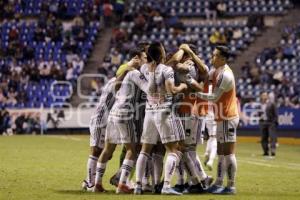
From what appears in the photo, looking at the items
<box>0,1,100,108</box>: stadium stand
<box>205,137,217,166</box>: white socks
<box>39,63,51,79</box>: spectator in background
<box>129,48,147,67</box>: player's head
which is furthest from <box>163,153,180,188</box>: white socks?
<box>39,63,51,79</box>: spectator in background

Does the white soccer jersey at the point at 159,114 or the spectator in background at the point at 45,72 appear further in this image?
the spectator in background at the point at 45,72

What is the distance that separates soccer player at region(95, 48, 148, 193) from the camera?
562 inches

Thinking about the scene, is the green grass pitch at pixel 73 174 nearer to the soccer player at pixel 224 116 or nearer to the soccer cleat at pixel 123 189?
the soccer cleat at pixel 123 189

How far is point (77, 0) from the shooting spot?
1978 inches

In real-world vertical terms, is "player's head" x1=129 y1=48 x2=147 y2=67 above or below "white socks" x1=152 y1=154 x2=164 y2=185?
above

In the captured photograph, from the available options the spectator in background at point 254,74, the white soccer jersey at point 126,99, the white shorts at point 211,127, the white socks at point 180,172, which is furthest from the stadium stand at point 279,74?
the white soccer jersey at point 126,99

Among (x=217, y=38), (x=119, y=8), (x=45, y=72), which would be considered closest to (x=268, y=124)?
(x=217, y=38)

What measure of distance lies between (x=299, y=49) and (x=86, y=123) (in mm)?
11674

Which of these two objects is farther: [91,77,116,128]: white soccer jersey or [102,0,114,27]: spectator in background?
[102,0,114,27]: spectator in background

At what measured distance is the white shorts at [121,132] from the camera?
14430 mm

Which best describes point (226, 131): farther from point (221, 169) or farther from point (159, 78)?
point (159, 78)

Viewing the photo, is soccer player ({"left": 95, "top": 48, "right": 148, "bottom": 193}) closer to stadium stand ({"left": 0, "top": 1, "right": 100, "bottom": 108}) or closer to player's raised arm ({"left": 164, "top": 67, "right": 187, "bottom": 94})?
player's raised arm ({"left": 164, "top": 67, "right": 187, "bottom": 94})

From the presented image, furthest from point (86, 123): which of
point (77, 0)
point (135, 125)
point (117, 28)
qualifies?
point (135, 125)

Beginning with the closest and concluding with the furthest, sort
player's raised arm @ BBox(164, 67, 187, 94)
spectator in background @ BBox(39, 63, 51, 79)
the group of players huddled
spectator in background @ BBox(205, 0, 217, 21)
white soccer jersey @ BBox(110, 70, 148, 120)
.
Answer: player's raised arm @ BBox(164, 67, 187, 94) < the group of players huddled < white soccer jersey @ BBox(110, 70, 148, 120) < spectator in background @ BBox(39, 63, 51, 79) < spectator in background @ BBox(205, 0, 217, 21)
